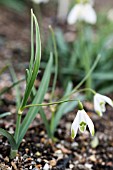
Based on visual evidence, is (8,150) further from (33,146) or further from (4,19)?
(4,19)

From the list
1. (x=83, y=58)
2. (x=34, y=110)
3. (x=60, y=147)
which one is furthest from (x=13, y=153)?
(x=83, y=58)

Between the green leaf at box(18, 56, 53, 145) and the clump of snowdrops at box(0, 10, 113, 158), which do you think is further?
the green leaf at box(18, 56, 53, 145)

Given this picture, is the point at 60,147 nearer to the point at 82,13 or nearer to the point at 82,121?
the point at 82,121

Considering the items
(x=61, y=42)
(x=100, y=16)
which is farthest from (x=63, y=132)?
(x=100, y=16)

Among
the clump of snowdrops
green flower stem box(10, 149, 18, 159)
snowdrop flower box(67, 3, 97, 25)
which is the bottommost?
green flower stem box(10, 149, 18, 159)

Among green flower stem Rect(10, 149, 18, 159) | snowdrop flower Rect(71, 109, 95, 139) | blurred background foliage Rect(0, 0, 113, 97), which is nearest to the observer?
snowdrop flower Rect(71, 109, 95, 139)

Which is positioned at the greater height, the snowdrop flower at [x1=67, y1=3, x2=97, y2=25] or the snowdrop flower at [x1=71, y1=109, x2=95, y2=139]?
the snowdrop flower at [x1=67, y1=3, x2=97, y2=25]

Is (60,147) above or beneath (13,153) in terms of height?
above

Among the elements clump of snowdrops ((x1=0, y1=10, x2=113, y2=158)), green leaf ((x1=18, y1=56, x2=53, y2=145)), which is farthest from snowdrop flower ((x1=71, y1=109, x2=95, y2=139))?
green leaf ((x1=18, y1=56, x2=53, y2=145))

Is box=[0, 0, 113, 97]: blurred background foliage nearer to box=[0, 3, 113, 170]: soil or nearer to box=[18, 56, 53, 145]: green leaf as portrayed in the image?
box=[0, 3, 113, 170]: soil

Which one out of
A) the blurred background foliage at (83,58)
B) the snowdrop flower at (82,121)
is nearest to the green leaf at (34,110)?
the snowdrop flower at (82,121)

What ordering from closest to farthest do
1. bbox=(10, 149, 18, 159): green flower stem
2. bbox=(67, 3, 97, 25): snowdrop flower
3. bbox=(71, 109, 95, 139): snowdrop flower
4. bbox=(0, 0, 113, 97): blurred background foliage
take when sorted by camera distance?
1. bbox=(71, 109, 95, 139): snowdrop flower
2. bbox=(10, 149, 18, 159): green flower stem
3. bbox=(67, 3, 97, 25): snowdrop flower
4. bbox=(0, 0, 113, 97): blurred background foliage
